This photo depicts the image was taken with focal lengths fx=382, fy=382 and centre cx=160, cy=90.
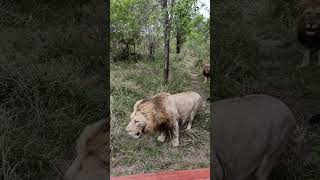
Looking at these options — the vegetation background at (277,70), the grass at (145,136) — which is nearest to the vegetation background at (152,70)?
the grass at (145,136)

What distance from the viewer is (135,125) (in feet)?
9.59

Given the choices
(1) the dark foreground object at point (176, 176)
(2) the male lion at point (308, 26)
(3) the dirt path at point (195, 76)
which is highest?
(2) the male lion at point (308, 26)

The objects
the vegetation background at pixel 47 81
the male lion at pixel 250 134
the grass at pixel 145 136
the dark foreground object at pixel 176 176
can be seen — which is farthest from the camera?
the grass at pixel 145 136

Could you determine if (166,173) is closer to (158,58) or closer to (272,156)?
(158,58)

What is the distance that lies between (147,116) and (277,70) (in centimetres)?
133

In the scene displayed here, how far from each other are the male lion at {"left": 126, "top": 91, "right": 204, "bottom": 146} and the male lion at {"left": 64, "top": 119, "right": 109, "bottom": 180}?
1.21m

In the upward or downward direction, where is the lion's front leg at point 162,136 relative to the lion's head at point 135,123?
downward

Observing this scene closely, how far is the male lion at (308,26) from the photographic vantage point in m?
1.88

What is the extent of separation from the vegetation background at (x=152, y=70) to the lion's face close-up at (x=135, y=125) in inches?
1.4

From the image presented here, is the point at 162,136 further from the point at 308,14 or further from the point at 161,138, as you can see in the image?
the point at 308,14

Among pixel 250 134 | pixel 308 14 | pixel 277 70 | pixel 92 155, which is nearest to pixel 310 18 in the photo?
pixel 308 14

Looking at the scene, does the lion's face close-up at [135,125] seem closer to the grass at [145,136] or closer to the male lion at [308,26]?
the grass at [145,136]

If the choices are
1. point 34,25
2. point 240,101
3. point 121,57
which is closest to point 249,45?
point 240,101

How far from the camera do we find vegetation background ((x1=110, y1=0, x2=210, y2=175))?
2.89m
